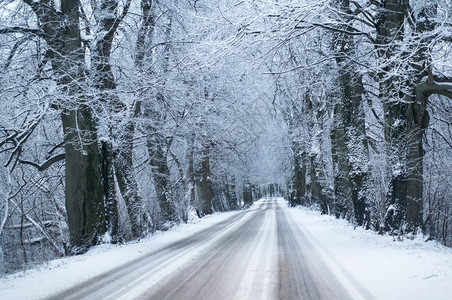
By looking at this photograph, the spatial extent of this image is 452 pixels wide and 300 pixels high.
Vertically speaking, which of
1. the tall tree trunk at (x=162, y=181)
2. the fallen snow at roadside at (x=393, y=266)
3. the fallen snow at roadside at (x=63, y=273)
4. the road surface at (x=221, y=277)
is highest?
the tall tree trunk at (x=162, y=181)

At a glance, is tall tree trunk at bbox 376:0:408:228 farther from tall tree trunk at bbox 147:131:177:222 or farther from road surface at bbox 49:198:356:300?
tall tree trunk at bbox 147:131:177:222

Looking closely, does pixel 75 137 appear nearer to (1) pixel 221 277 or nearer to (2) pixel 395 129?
(1) pixel 221 277

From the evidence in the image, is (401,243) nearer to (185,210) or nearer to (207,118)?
(207,118)

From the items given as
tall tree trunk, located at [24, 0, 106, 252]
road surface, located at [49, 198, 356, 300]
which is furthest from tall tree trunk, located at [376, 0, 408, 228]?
tall tree trunk, located at [24, 0, 106, 252]

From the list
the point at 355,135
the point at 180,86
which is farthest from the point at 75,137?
the point at 355,135

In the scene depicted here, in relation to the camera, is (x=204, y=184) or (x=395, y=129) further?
(x=204, y=184)

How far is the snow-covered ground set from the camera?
5703mm

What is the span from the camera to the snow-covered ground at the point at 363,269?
18.7 ft

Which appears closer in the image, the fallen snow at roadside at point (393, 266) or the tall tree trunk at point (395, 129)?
the fallen snow at roadside at point (393, 266)

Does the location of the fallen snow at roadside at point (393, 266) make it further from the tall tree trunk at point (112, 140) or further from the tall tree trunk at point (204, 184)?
the tall tree trunk at point (204, 184)

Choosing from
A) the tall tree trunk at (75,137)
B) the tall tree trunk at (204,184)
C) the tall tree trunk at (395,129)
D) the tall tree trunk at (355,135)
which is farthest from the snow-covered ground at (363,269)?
the tall tree trunk at (204,184)

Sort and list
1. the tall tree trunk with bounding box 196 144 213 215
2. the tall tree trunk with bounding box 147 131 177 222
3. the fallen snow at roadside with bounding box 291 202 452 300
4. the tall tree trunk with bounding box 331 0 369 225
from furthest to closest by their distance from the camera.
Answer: the tall tree trunk with bounding box 196 144 213 215 < the tall tree trunk with bounding box 147 131 177 222 < the tall tree trunk with bounding box 331 0 369 225 < the fallen snow at roadside with bounding box 291 202 452 300

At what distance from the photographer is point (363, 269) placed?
23.6ft

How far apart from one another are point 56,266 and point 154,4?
10.6 meters
